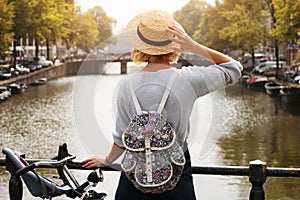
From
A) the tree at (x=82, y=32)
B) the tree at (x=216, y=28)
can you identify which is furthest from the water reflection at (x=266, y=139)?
the tree at (x=82, y=32)

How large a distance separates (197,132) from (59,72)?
5736 centimetres

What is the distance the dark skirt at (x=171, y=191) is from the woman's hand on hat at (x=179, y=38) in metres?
0.42

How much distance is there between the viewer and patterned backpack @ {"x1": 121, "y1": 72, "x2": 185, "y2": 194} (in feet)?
8.61

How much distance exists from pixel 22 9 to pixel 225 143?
83.6ft

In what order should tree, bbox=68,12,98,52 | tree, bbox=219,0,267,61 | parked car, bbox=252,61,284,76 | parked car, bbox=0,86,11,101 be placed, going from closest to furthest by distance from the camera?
parked car, bbox=0,86,11,101 < tree, bbox=219,0,267,61 < parked car, bbox=252,61,284,76 < tree, bbox=68,12,98,52

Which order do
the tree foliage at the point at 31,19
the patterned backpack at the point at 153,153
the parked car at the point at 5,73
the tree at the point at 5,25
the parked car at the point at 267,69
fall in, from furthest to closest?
the parked car at the point at 267,69, the parked car at the point at 5,73, the tree foliage at the point at 31,19, the tree at the point at 5,25, the patterned backpack at the point at 153,153

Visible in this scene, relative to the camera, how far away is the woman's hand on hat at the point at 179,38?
272 centimetres

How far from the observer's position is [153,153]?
2.63m

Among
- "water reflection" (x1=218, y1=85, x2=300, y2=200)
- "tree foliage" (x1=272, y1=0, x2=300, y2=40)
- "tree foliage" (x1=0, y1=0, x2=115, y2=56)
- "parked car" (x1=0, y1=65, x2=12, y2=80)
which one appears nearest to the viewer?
"water reflection" (x1=218, y1=85, x2=300, y2=200)

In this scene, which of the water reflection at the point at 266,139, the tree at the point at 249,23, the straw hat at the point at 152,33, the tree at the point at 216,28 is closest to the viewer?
the straw hat at the point at 152,33

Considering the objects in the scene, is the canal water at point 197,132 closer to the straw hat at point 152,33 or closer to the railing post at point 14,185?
the straw hat at point 152,33

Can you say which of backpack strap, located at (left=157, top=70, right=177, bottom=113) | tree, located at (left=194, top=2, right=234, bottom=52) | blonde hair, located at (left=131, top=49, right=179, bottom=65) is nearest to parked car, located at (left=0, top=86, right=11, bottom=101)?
tree, located at (left=194, top=2, right=234, bottom=52)

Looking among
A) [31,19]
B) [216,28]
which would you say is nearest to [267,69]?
[216,28]

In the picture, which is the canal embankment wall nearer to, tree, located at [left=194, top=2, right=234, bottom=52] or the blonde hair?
the blonde hair
